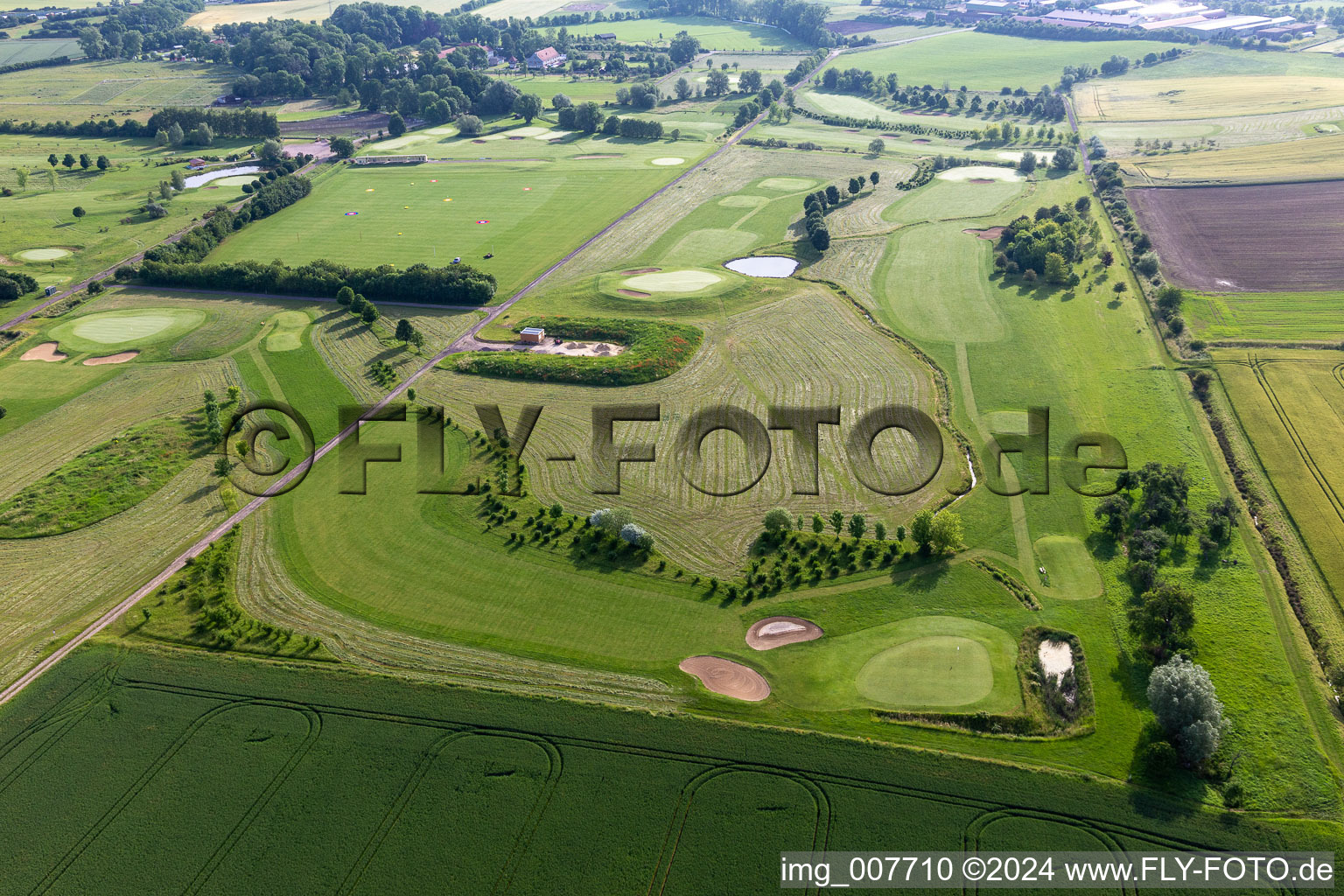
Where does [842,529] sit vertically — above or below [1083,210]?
below

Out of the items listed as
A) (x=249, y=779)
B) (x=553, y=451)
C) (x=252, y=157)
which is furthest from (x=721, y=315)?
(x=252, y=157)

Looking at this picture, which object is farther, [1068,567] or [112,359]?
[112,359]

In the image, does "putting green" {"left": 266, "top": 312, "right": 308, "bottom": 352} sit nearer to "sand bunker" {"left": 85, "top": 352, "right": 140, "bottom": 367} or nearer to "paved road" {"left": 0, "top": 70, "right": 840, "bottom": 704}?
"sand bunker" {"left": 85, "top": 352, "right": 140, "bottom": 367}

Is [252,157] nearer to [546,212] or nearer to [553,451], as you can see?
[546,212]

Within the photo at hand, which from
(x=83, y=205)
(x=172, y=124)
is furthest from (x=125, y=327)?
(x=172, y=124)

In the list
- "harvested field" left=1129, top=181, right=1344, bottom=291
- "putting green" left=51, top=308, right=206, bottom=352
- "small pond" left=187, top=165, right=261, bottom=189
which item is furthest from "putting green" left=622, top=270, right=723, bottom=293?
"small pond" left=187, top=165, right=261, bottom=189

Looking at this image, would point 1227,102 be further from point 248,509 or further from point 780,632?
point 248,509
